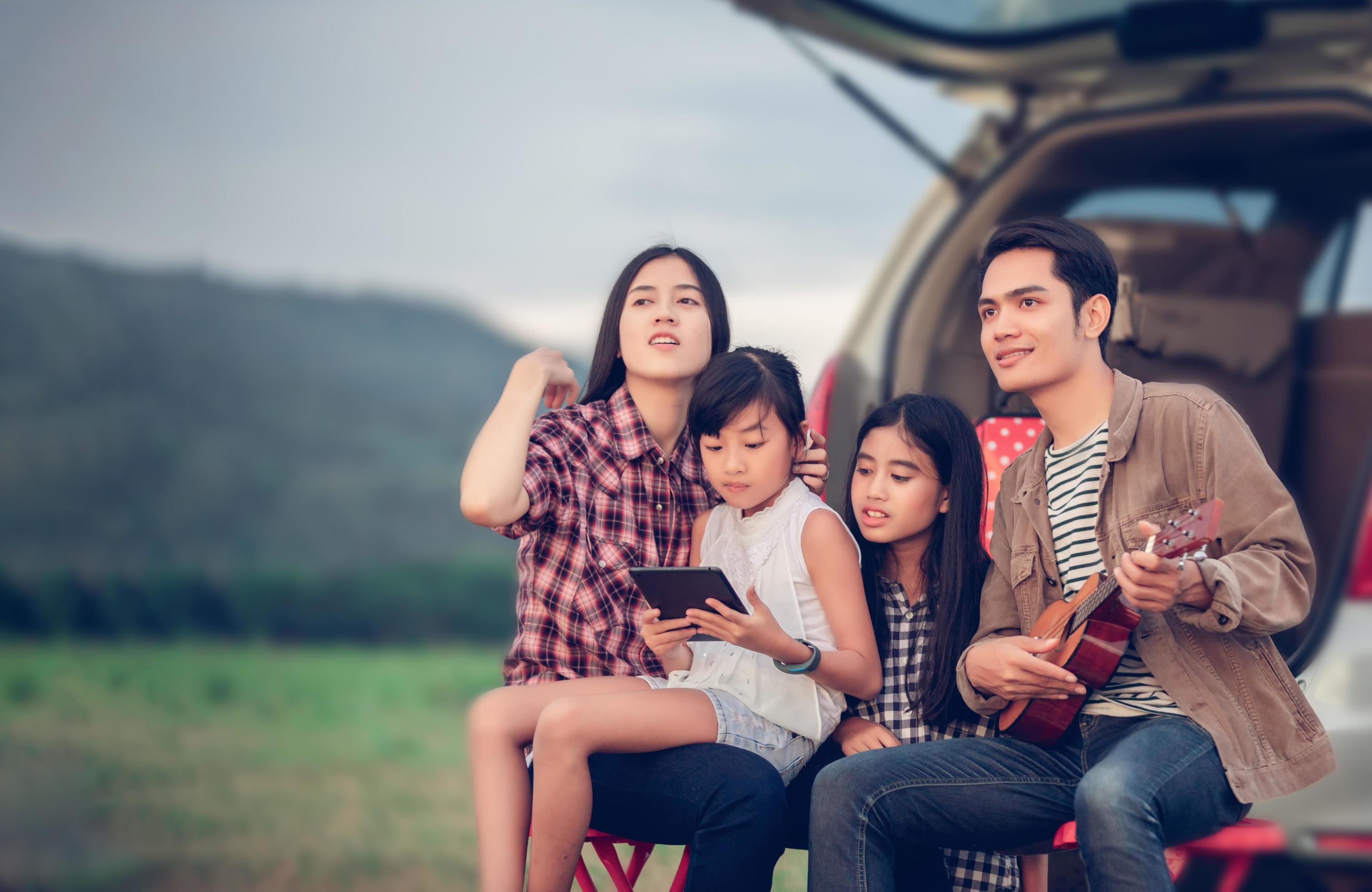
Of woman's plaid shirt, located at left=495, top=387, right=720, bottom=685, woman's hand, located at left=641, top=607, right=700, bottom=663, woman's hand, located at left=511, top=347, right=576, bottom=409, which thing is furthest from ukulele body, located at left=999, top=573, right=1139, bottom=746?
woman's hand, located at left=511, top=347, right=576, bottom=409

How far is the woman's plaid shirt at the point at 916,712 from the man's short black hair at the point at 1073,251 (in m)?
Result: 0.46

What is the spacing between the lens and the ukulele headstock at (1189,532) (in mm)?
1360

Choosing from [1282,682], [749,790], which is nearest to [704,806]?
[749,790]

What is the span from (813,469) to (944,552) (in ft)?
0.77

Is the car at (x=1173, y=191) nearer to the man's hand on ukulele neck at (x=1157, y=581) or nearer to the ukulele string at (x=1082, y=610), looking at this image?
the ukulele string at (x=1082, y=610)

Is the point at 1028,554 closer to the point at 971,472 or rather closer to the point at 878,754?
the point at 971,472

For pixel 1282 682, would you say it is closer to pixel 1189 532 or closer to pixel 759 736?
pixel 1189 532

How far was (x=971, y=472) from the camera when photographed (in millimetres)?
1800

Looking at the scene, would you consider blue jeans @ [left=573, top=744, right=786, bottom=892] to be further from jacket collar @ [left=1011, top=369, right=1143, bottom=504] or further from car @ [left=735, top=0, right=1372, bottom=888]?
car @ [left=735, top=0, right=1372, bottom=888]

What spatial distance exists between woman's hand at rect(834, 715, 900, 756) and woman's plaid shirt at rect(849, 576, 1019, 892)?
25 mm

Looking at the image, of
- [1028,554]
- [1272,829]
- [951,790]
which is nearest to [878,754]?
[951,790]

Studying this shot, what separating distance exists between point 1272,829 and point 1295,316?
6.18 ft

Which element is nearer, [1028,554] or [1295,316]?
[1028,554]

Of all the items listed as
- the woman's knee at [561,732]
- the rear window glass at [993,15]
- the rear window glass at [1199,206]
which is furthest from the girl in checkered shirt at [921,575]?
the rear window glass at [993,15]
